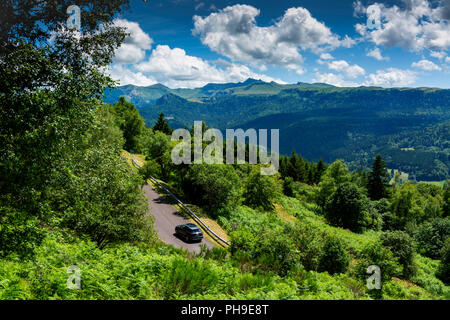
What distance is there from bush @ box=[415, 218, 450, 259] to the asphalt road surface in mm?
37456

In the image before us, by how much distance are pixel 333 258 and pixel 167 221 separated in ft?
59.5

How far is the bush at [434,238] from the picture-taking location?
39906mm

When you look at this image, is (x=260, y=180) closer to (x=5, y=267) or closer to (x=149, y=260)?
(x=149, y=260)

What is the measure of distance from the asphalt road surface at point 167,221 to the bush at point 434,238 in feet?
123

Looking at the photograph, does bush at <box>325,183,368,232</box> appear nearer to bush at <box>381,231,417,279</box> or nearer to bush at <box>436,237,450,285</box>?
bush at <box>436,237,450,285</box>

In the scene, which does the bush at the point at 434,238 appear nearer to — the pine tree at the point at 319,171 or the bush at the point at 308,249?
the bush at the point at 308,249

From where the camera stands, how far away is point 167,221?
2867 centimetres

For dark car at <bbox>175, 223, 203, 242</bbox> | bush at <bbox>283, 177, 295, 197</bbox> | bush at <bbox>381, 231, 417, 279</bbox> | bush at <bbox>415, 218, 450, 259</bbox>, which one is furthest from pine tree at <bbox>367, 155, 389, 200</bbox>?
dark car at <bbox>175, 223, 203, 242</bbox>

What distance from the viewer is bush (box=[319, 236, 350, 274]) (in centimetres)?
1644

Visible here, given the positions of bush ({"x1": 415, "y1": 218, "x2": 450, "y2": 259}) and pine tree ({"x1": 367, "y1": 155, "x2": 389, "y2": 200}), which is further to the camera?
pine tree ({"x1": 367, "y1": 155, "x2": 389, "y2": 200})

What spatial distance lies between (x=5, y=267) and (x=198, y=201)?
28.3 meters

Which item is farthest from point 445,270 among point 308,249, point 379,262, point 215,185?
point 215,185
